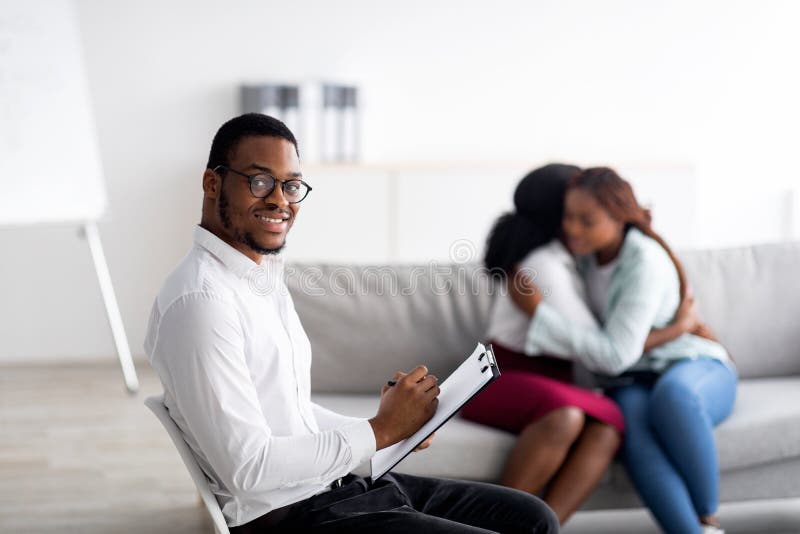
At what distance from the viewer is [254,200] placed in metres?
1.55

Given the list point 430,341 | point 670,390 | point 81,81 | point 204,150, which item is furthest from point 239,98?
point 670,390

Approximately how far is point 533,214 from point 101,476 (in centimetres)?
169

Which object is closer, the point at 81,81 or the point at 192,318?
the point at 192,318

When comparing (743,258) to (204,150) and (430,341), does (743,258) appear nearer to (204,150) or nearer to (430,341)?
(430,341)

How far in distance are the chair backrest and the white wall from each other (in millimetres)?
3199

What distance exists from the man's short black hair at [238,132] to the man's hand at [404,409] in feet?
1.43

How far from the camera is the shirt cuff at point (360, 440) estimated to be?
59.5 inches

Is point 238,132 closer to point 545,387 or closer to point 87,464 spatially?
point 545,387

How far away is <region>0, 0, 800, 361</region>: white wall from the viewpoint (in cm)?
495

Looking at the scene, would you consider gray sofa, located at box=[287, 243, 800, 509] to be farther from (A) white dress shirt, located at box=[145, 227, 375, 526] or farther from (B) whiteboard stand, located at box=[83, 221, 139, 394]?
(B) whiteboard stand, located at box=[83, 221, 139, 394]

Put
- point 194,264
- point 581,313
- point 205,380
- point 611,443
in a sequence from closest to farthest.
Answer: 1. point 205,380
2. point 194,264
3. point 611,443
4. point 581,313

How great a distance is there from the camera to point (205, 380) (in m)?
1.41

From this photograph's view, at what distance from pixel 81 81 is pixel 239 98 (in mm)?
1124

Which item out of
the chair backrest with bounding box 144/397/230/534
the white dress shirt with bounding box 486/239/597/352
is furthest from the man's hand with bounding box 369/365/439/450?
the white dress shirt with bounding box 486/239/597/352
